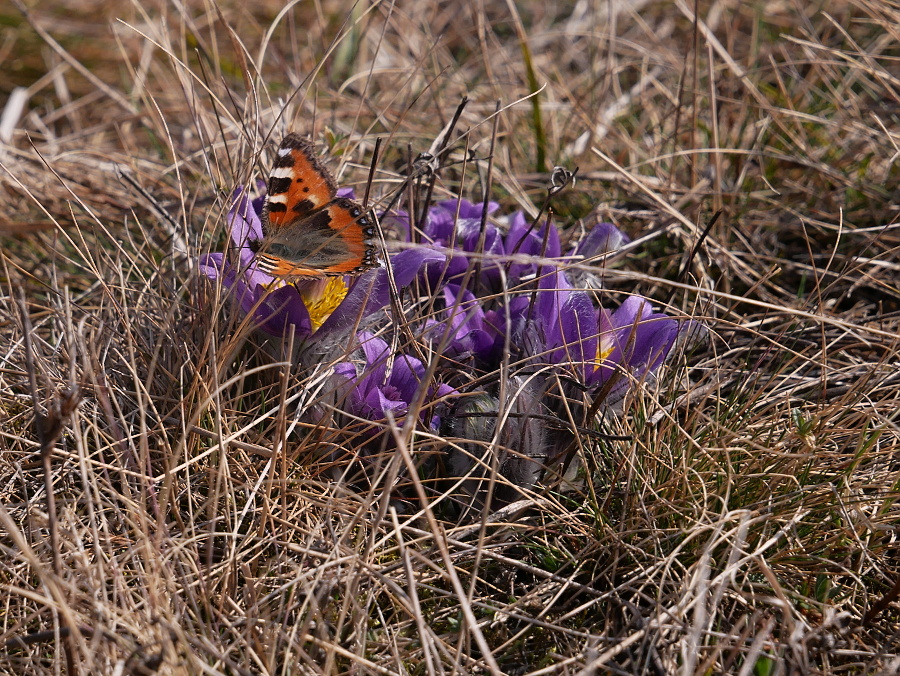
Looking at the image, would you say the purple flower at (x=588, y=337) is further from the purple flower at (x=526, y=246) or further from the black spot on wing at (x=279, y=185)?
the black spot on wing at (x=279, y=185)

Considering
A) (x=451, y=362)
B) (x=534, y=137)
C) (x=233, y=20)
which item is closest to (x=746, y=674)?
(x=451, y=362)

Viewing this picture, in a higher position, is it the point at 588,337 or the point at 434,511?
the point at 588,337

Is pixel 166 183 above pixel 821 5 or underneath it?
above

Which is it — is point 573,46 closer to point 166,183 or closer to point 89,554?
point 166,183

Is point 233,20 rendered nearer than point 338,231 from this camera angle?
No

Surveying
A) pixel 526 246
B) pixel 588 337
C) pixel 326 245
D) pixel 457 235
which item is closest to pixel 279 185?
pixel 326 245

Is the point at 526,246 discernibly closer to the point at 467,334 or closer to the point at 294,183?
the point at 467,334
